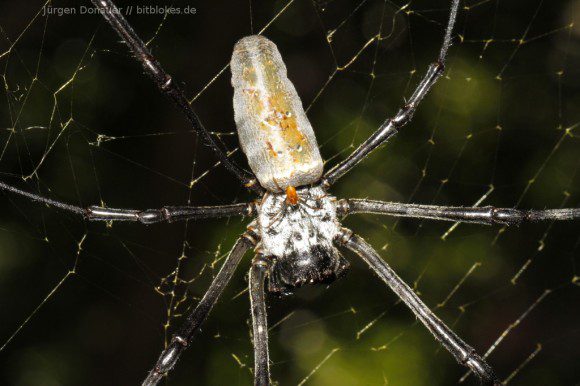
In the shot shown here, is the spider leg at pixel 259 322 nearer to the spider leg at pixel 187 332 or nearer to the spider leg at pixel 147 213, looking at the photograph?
the spider leg at pixel 187 332

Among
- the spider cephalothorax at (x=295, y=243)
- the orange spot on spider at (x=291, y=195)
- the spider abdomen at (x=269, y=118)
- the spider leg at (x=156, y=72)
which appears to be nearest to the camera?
the spider leg at (x=156, y=72)

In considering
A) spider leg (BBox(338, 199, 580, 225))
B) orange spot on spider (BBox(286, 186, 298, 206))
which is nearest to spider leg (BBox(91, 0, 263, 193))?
orange spot on spider (BBox(286, 186, 298, 206))

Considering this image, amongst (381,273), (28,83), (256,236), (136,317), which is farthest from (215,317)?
(28,83)

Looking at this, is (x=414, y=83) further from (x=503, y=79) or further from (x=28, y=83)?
(x=28, y=83)

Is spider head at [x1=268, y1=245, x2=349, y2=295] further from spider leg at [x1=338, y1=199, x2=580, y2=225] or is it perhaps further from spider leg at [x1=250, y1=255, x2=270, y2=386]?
spider leg at [x1=338, y1=199, x2=580, y2=225]

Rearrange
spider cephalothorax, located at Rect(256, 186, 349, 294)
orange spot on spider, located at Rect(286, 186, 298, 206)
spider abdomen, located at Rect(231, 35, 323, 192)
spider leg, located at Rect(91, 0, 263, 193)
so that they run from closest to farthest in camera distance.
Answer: spider leg, located at Rect(91, 0, 263, 193) → spider abdomen, located at Rect(231, 35, 323, 192) → orange spot on spider, located at Rect(286, 186, 298, 206) → spider cephalothorax, located at Rect(256, 186, 349, 294)

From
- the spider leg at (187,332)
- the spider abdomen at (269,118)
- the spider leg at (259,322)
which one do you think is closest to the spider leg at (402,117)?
the spider abdomen at (269,118)
